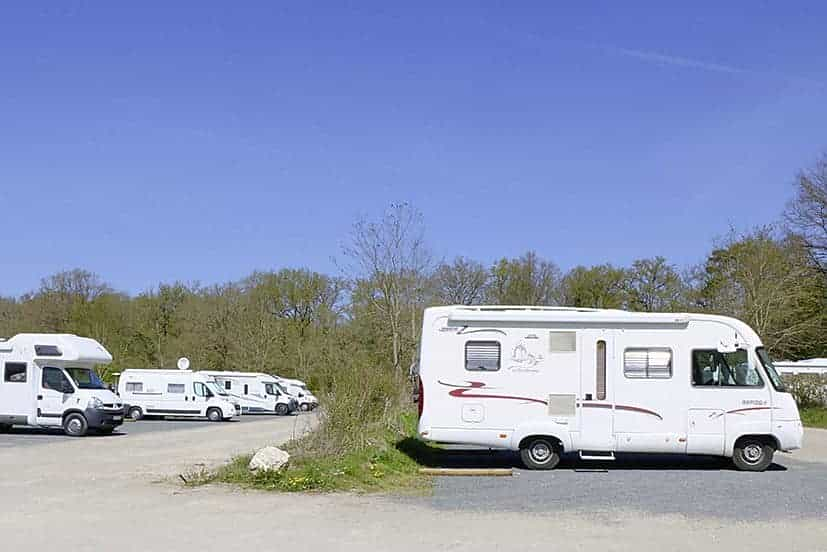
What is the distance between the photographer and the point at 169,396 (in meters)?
37.8

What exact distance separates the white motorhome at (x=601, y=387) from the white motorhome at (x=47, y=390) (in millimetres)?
13690

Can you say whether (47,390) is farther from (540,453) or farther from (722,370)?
(722,370)

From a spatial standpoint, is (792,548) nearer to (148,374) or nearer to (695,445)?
(695,445)

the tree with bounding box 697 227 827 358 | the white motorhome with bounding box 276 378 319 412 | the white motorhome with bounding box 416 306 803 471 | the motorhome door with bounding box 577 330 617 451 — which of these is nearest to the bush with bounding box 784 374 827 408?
the tree with bounding box 697 227 827 358

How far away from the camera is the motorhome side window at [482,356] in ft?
49.2

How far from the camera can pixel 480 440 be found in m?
14.9

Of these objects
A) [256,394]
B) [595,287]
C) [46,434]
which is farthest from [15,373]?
[595,287]

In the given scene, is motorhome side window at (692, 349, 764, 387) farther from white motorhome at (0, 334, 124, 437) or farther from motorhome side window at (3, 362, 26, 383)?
motorhome side window at (3, 362, 26, 383)

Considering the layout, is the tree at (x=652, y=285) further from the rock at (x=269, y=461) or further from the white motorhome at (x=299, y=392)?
the rock at (x=269, y=461)

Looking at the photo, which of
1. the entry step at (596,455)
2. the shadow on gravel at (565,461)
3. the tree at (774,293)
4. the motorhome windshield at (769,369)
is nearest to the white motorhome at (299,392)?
the tree at (774,293)

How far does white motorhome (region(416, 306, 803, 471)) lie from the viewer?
14.8 metres

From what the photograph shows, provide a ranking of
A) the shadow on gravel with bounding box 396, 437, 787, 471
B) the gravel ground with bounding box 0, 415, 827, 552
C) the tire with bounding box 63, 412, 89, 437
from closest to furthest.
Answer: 1. the gravel ground with bounding box 0, 415, 827, 552
2. the shadow on gravel with bounding box 396, 437, 787, 471
3. the tire with bounding box 63, 412, 89, 437

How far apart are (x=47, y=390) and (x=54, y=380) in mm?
356

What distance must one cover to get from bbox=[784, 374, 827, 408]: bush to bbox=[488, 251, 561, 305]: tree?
654 inches
